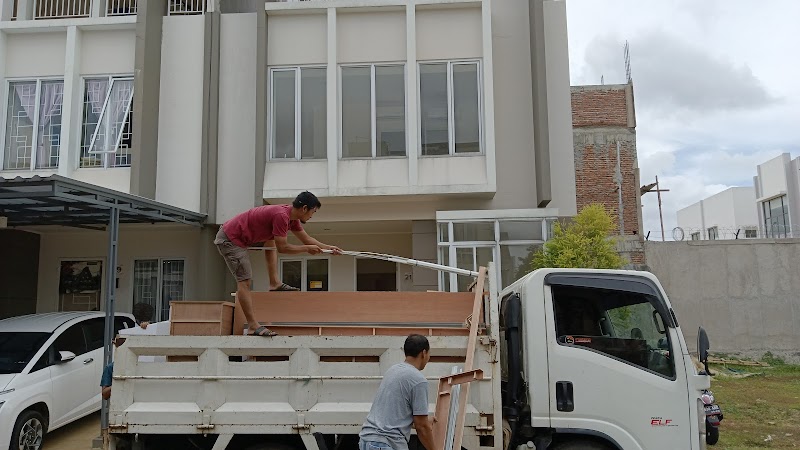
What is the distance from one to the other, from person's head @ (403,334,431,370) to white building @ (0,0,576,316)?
7796mm

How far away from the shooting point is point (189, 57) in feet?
43.6

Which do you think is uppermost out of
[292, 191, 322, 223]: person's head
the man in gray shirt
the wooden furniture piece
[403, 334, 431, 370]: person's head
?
[292, 191, 322, 223]: person's head

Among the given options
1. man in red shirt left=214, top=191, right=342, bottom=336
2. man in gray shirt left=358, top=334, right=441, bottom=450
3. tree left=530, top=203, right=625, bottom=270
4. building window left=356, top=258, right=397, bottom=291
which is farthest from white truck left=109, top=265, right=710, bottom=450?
building window left=356, top=258, right=397, bottom=291

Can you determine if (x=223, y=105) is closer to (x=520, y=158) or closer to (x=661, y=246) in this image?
(x=520, y=158)

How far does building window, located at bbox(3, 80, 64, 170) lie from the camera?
522 inches

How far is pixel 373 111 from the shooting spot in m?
12.7

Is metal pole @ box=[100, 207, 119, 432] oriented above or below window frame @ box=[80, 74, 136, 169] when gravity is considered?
below

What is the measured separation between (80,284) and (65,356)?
6.68m

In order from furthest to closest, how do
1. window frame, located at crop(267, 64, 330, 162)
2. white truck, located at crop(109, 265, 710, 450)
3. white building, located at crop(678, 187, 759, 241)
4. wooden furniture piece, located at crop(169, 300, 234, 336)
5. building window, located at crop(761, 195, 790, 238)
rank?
white building, located at crop(678, 187, 759, 241) → building window, located at crop(761, 195, 790, 238) → window frame, located at crop(267, 64, 330, 162) → wooden furniture piece, located at crop(169, 300, 234, 336) → white truck, located at crop(109, 265, 710, 450)

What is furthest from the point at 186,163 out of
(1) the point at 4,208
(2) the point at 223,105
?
(1) the point at 4,208

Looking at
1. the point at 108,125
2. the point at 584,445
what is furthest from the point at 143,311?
the point at 584,445

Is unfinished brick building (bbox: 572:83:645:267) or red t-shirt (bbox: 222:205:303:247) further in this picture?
unfinished brick building (bbox: 572:83:645:267)

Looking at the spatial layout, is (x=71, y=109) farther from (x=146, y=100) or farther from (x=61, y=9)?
(x=61, y=9)

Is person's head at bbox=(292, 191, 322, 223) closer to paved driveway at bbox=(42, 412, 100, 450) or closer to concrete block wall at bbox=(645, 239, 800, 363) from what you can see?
paved driveway at bbox=(42, 412, 100, 450)
